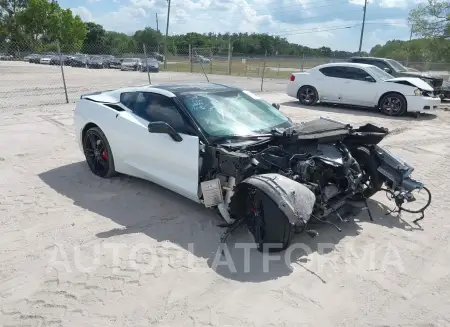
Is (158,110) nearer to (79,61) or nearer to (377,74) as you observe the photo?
(377,74)

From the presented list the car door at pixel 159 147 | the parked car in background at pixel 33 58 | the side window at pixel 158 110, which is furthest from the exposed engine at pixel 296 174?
the parked car in background at pixel 33 58

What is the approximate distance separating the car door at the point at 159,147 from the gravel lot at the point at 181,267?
1.15 ft

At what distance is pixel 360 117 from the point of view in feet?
38.1

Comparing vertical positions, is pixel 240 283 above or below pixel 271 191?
below

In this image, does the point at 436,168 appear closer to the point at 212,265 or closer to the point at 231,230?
the point at 231,230

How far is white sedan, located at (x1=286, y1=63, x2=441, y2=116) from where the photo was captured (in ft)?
38.6

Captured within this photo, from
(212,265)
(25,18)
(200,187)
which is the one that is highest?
(25,18)

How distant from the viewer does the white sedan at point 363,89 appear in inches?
463

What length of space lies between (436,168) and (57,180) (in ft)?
19.3

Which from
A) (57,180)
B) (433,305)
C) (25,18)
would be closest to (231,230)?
(433,305)

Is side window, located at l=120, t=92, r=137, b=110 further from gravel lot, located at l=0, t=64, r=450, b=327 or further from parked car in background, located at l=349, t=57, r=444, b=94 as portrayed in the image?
parked car in background, located at l=349, t=57, r=444, b=94

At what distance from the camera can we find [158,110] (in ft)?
16.3

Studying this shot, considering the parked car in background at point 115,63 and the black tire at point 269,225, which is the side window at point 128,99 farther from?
the parked car in background at point 115,63

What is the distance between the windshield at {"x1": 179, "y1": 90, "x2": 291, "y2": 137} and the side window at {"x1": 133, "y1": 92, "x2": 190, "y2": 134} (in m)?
0.16
